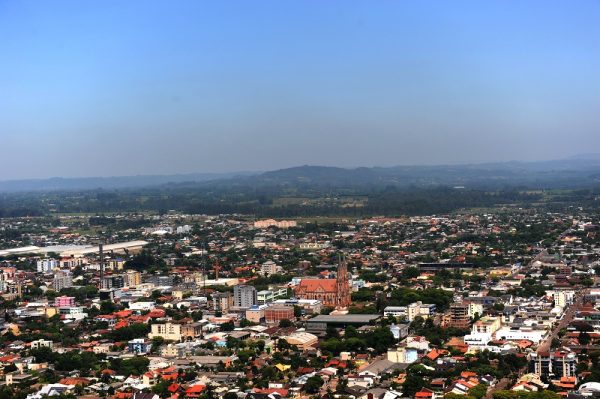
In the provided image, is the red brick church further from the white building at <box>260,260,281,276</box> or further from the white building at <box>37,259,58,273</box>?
the white building at <box>37,259,58,273</box>

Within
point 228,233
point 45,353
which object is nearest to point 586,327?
point 45,353

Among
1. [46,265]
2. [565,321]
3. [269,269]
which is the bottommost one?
[565,321]

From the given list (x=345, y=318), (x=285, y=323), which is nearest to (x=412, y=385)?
(x=345, y=318)

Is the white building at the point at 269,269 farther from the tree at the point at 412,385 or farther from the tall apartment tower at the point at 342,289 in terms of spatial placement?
the tree at the point at 412,385

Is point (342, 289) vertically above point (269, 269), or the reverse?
point (342, 289)

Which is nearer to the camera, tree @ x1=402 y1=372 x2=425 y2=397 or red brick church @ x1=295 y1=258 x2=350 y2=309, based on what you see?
tree @ x1=402 y1=372 x2=425 y2=397

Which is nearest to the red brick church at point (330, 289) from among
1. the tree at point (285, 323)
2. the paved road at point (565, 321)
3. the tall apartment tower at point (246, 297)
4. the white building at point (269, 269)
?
the tall apartment tower at point (246, 297)

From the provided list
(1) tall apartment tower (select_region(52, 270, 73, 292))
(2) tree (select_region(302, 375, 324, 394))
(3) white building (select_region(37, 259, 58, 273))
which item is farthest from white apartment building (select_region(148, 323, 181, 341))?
(3) white building (select_region(37, 259, 58, 273))

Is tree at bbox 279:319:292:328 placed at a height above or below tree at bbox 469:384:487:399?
below

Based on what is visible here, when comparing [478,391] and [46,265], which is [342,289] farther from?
[46,265]
